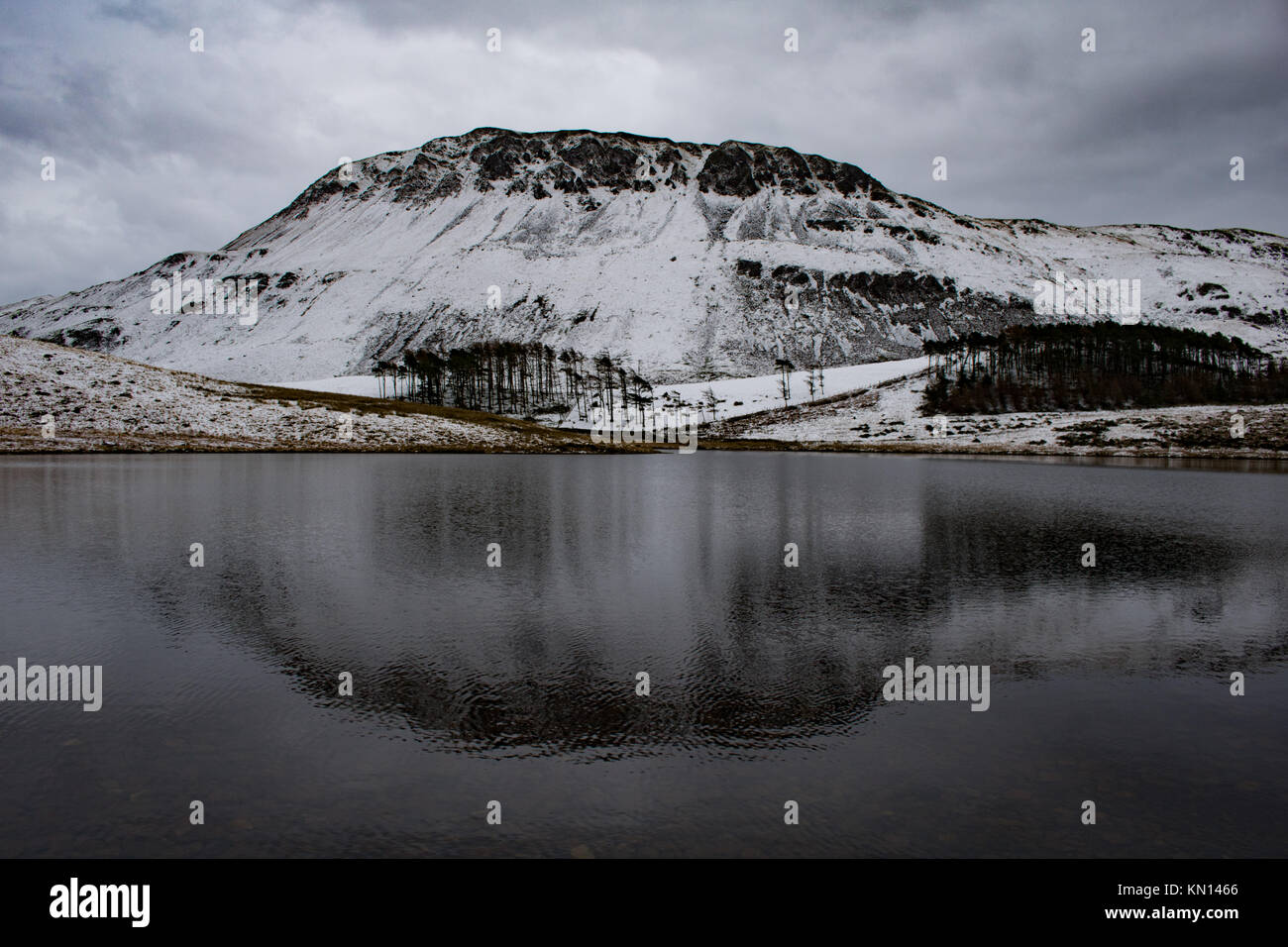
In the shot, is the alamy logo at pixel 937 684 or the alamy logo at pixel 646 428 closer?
the alamy logo at pixel 937 684

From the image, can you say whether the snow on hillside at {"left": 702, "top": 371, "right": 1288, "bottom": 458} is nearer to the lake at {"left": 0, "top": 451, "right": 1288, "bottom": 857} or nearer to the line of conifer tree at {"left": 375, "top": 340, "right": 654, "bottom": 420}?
the line of conifer tree at {"left": 375, "top": 340, "right": 654, "bottom": 420}

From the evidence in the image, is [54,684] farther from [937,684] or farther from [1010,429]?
[1010,429]

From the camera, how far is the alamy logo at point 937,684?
13.0 meters

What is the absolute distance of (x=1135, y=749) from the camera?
10859 millimetres

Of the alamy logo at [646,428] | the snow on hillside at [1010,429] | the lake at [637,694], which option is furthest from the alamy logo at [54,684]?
→ the alamy logo at [646,428]

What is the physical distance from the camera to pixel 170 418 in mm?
95562

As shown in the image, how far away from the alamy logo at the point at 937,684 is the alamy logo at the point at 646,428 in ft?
375

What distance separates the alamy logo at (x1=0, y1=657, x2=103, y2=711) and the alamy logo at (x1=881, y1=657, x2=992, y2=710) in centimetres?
1349

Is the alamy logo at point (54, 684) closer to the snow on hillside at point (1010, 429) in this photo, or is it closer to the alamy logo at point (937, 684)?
the alamy logo at point (937, 684)
